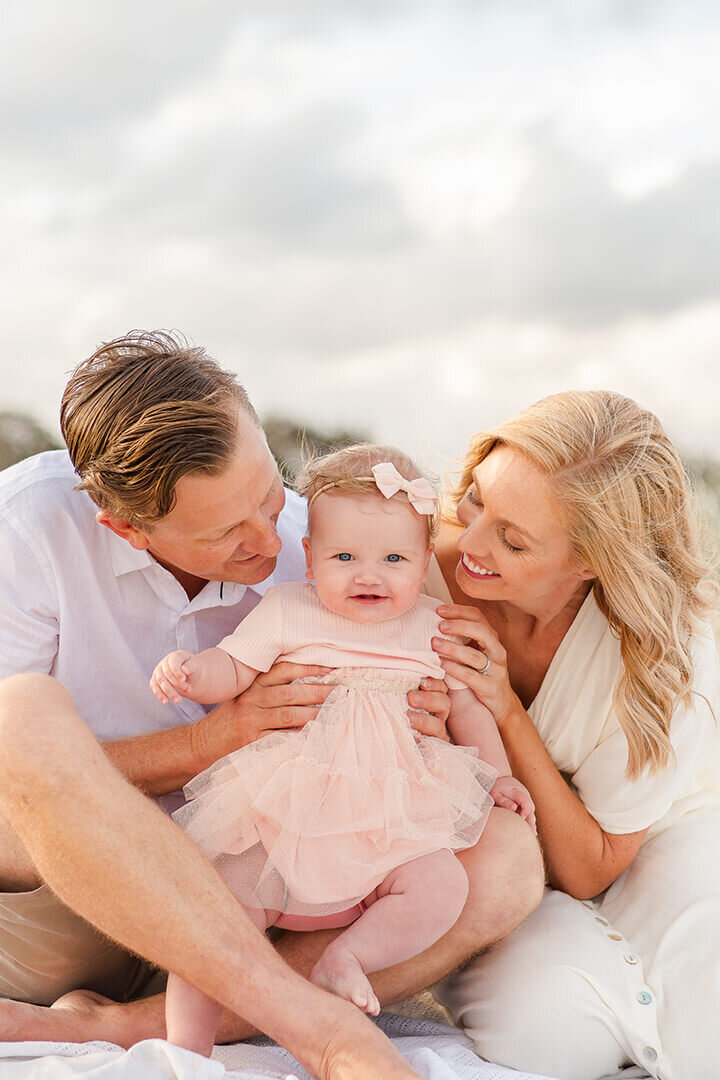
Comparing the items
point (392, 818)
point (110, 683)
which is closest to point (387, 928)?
point (392, 818)

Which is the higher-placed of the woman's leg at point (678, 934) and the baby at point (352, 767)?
the baby at point (352, 767)

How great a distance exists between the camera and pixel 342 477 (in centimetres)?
251

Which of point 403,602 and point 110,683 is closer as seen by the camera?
point 403,602

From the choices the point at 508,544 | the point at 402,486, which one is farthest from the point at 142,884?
the point at 508,544

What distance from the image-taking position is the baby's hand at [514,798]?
8.17 ft

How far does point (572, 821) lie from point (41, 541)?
1.53 m

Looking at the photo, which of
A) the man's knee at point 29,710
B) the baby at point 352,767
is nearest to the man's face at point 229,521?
the baby at point 352,767

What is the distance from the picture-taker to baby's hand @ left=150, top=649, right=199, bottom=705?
2328 mm

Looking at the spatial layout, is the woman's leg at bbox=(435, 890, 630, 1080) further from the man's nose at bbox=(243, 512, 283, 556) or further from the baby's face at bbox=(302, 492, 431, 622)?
the man's nose at bbox=(243, 512, 283, 556)

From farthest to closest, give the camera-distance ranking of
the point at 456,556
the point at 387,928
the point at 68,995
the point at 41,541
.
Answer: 1. the point at 456,556
2. the point at 41,541
3. the point at 68,995
4. the point at 387,928

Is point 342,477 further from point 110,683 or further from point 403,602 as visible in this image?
point 110,683

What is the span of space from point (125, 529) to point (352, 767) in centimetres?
82

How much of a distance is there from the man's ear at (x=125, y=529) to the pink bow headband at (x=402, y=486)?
493mm

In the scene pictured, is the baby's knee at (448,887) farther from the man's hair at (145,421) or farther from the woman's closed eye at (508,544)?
the man's hair at (145,421)
